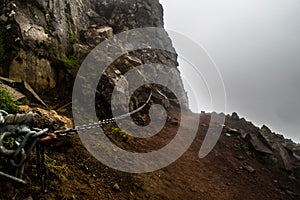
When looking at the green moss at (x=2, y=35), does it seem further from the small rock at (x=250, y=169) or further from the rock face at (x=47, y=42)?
the small rock at (x=250, y=169)

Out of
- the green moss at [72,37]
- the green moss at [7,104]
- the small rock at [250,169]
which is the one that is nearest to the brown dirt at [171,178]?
the small rock at [250,169]

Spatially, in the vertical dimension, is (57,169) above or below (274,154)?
below

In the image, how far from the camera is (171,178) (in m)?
7.79

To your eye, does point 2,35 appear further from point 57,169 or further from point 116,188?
point 116,188

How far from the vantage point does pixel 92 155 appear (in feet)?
22.4

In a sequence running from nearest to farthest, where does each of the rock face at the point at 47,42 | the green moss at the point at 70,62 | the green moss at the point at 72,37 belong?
the rock face at the point at 47,42
the green moss at the point at 70,62
the green moss at the point at 72,37

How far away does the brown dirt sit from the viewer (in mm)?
5086

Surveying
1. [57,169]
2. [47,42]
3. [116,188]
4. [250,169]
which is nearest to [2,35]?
[47,42]

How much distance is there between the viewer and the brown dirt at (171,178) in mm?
5086

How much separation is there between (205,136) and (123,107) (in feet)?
18.6

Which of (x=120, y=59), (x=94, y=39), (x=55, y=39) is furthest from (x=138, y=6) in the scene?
(x=55, y=39)

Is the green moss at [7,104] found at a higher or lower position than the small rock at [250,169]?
lower

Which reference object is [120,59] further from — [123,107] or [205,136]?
[205,136]

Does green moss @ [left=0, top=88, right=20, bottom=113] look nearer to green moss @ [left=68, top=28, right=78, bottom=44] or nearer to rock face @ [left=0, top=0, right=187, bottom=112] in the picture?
rock face @ [left=0, top=0, right=187, bottom=112]
